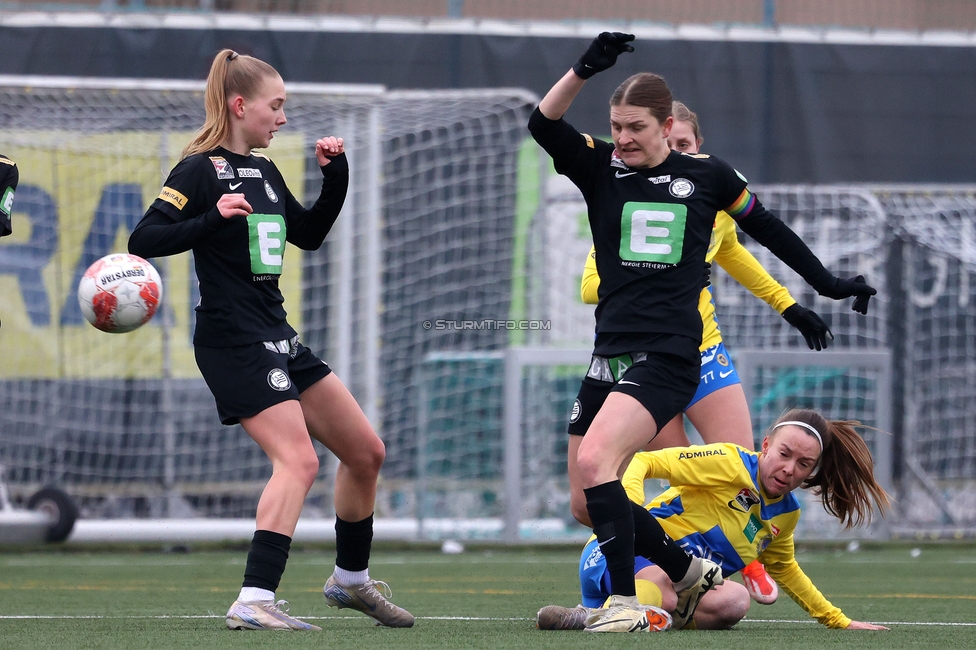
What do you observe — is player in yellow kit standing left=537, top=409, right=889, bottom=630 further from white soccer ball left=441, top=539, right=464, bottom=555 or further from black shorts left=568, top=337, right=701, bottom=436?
white soccer ball left=441, top=539, right=464, bottom=555

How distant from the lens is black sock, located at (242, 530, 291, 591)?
3.94 metres

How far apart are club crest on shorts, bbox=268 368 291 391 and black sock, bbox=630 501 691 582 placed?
3.54 ft

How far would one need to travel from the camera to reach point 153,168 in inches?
392

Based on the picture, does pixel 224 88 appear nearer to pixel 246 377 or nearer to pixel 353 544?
pixel 246 377

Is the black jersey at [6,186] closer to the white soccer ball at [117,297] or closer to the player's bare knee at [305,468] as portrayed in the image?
the white soccer ball at [117,297]

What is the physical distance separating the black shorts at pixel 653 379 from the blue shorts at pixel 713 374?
1.96 feet

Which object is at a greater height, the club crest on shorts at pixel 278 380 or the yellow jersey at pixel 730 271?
the yellow jersey at pixel 730 271

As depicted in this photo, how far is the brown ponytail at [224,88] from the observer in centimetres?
420

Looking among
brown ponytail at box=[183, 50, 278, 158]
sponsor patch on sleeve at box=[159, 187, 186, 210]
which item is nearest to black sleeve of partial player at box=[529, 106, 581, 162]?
brown ponytail at box=[183, 50, 278, 158]

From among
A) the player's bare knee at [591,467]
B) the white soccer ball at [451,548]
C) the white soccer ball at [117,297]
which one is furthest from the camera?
the white soccer ball at [451,548]

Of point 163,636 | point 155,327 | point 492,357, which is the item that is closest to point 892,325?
point 492,357

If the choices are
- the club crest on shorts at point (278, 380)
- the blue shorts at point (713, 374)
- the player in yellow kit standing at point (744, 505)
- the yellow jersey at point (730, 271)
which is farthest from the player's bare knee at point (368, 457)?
the blue shorts at point (713, 374)

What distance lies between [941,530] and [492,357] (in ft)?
11.9

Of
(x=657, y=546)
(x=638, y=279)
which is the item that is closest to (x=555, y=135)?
(x=638, y=279)
